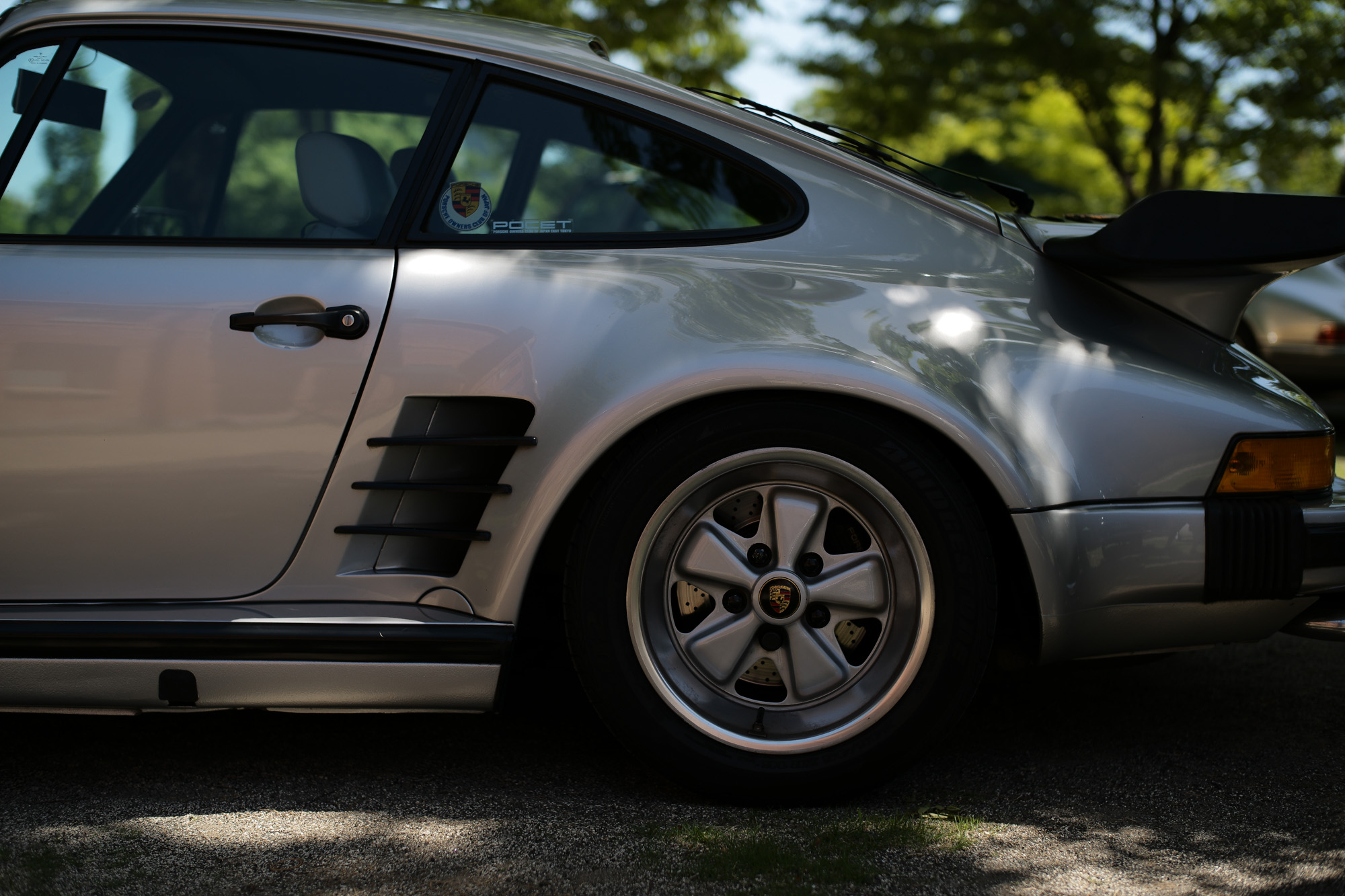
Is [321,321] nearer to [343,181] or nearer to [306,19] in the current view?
[343,181]

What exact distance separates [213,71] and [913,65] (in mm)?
12162

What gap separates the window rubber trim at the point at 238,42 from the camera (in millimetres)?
2125

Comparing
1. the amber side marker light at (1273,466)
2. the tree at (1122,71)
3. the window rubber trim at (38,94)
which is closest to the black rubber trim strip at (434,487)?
the window rubber trim at (38,94)

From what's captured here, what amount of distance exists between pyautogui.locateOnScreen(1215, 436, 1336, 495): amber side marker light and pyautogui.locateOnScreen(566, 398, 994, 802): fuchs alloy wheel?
0.52 meters

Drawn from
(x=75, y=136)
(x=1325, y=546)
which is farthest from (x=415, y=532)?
(x=1325, y=546)

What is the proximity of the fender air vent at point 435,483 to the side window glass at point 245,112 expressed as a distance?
1.41ft

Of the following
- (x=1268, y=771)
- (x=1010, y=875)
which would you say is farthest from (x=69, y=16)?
(x=1268, y=771)

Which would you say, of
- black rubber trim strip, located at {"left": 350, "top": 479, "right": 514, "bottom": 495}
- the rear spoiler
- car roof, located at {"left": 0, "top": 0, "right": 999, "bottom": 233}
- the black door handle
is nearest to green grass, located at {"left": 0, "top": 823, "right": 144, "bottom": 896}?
black rubber trim strip, located at {"left": 350, "top": 479, "right": 514, "bottom": 495}

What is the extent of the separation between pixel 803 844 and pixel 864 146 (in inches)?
59.0

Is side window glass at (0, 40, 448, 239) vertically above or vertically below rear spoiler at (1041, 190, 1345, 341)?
above

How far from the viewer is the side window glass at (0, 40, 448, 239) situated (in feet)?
7.21

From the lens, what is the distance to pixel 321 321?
6.67 ft

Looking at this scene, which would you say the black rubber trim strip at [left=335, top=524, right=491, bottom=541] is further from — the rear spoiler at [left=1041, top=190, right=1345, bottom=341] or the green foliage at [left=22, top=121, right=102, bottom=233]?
the rear spoiler at [left=1041, top=190, right=1345, bottom=341]

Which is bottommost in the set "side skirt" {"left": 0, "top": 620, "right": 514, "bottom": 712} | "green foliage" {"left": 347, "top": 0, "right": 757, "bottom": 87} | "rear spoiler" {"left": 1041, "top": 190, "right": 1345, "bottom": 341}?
"side skirt" {"left": 0, "top": 620, "right": 514, "bottom": 712}
